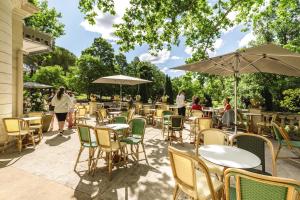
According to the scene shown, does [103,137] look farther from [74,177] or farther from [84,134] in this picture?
[74,177]

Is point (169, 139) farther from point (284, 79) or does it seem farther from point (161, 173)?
point (284, 79)

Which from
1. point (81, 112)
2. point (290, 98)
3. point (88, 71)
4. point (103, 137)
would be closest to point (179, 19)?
point (290, 98)

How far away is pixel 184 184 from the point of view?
2352mm

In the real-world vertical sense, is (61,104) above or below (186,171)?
above

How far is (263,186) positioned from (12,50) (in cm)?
784

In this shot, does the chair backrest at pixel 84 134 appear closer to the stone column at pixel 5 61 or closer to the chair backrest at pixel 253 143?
the chair backrest at pixel 253 143

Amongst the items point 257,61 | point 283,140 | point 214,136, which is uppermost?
point 257,61

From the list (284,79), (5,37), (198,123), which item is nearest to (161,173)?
(198,123)

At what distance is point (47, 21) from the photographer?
18.4 m

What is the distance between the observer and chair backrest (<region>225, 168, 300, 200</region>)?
1.47 metres

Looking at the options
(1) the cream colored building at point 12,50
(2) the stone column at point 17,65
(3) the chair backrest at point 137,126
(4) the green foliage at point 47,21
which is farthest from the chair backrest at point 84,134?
(4) the green foliage at point 47,21

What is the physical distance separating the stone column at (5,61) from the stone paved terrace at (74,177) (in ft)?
3.84

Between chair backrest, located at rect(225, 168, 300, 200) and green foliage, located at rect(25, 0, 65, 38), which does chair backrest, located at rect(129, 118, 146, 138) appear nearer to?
chair backrest, located at rect(225, 168, 300, 200)

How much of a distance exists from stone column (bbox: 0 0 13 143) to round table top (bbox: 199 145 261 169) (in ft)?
18.4
